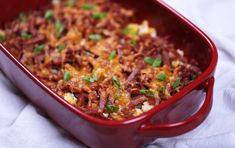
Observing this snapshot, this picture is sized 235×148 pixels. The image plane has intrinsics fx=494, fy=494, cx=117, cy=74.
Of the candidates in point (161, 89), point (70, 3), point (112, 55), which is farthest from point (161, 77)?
point (70, 3)

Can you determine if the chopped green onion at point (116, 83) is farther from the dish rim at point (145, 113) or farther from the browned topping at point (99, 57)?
the dish rim at point (145, 113)

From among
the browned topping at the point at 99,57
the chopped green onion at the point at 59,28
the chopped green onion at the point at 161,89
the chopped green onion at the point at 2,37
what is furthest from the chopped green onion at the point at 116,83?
the chopped green onion at the point at 2,37

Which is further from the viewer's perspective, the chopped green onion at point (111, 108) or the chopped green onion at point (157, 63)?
the chopped green onion at point (157, 63)

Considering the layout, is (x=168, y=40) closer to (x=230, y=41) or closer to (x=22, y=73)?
(x=230, y=41)

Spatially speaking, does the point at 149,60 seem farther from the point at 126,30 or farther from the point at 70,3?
the point at 70,3

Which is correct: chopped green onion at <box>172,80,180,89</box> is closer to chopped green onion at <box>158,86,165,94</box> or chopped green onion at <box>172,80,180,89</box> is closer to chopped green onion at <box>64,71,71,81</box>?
chopped green onion at <box>158,86,165,94</box>

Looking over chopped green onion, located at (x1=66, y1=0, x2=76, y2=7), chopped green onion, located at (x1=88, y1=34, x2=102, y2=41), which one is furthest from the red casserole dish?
chopped green onion, located at (x1=66, y1=0, x2=76, y2=7)
